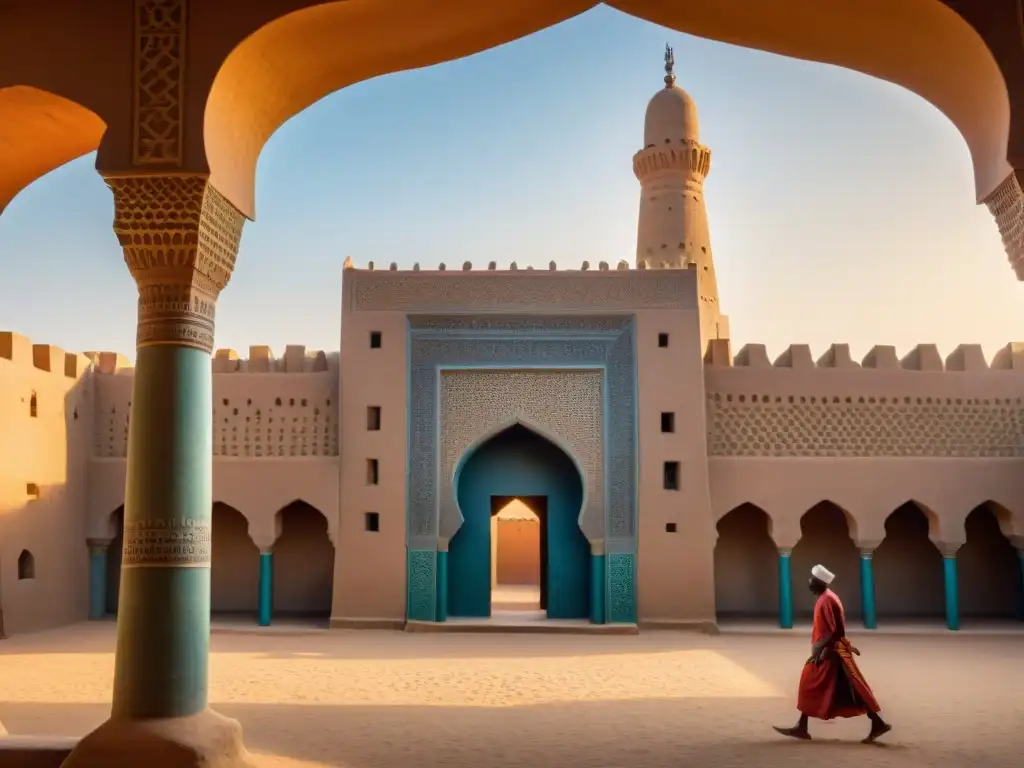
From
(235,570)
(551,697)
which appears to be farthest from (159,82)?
(235,570)

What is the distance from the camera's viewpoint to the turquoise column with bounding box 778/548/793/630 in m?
15.5

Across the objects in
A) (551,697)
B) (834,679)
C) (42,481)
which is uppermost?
(42,481)

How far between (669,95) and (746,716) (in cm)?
1466

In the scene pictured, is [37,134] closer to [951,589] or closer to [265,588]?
[265,588]

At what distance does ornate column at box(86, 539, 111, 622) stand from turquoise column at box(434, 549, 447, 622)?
17.1ft

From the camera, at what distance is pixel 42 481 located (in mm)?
14992

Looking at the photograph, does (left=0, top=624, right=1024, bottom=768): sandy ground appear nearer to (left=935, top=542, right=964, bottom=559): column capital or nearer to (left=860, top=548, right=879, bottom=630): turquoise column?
(left=860, top=548, right=879, bottom=630): turquoise column

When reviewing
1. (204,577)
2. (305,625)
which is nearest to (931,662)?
(305,625)

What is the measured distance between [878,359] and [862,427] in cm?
109

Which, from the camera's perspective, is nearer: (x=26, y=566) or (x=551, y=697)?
(x=551, y=697)

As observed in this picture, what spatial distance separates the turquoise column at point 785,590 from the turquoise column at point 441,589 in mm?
4901

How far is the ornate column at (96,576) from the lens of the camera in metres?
16.4

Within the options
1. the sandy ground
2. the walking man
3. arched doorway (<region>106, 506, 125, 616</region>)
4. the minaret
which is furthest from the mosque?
the walking man

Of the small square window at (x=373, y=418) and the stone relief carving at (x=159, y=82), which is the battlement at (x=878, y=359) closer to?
the small square window at (x=373, y=418)
